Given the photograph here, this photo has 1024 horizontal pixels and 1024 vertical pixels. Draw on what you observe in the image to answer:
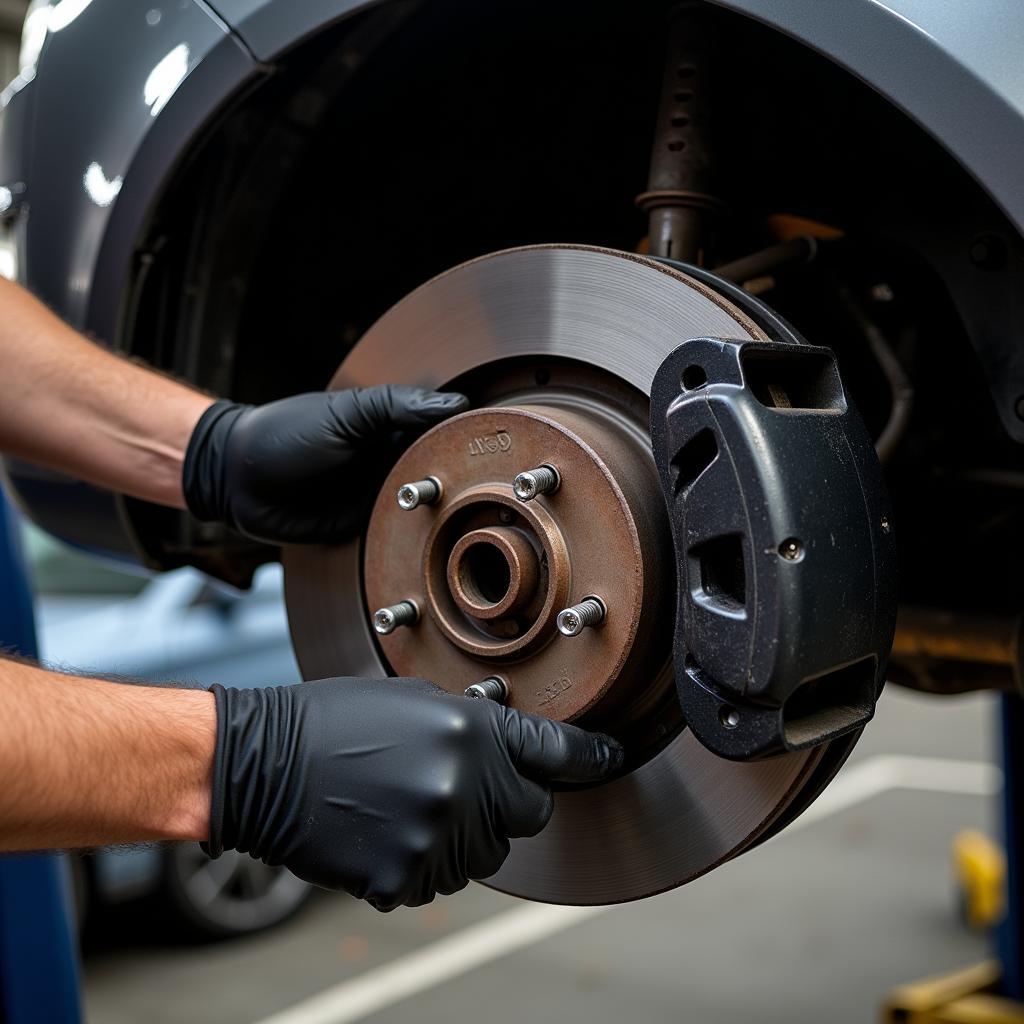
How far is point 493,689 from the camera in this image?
77 cm

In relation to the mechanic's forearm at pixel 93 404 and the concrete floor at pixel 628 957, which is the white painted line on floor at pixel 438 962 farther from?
the mechanic's forearm at pixel 93 404

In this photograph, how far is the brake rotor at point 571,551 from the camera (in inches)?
28.5

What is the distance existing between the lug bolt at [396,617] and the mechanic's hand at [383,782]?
0.07m

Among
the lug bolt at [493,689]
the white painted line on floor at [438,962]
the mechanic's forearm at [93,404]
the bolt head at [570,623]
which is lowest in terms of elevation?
the white painted line on floor at [438,962]

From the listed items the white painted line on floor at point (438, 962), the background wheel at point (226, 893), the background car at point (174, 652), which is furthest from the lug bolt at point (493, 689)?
the background wheel at point (226, 893)

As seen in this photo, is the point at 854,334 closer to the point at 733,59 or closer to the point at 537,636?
the point at 733,59

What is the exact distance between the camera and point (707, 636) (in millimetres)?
644

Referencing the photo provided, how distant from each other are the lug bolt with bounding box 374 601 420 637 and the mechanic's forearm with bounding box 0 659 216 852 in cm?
13

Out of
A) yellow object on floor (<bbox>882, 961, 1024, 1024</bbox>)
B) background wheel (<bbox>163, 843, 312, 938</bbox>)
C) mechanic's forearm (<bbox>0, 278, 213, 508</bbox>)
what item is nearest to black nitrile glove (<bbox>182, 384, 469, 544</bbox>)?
mechanic's forearm (<bbox>0, 278, 213, 508</bbox>)

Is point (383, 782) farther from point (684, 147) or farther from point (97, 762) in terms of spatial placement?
point (684, 147)

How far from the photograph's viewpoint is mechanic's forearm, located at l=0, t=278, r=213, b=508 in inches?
40.5

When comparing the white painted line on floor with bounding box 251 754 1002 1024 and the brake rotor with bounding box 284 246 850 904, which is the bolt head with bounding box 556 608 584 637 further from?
the white painted line on floor with bounding box 251 754 1002 1024

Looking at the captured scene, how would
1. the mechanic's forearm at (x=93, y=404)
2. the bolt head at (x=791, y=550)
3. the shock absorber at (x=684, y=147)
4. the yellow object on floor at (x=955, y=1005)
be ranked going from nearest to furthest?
1. the bolt head at (x=791, y=550)
2. the shock absorber at (x=684, y=147)
3. the mechanic's forearm at (x=93, y=404)
4. the yellow object on floor at (x=955, y=1005)

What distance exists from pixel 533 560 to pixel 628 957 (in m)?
2.27
